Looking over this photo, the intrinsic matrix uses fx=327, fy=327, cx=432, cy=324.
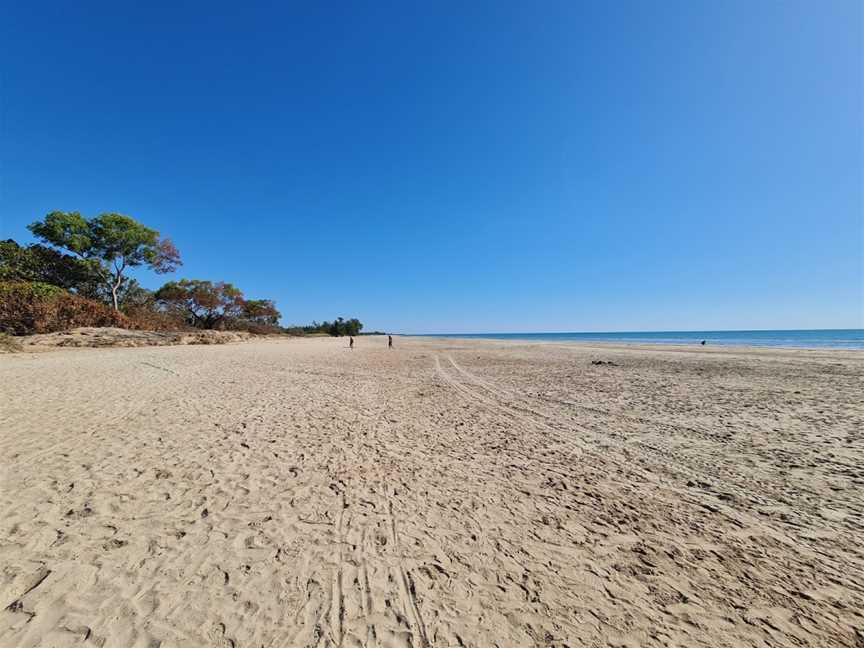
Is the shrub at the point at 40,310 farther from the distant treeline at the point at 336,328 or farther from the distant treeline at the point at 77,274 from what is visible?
the distant treeline at the point at 336,328

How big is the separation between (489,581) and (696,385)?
13.4 metres

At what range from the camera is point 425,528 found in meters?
3.83

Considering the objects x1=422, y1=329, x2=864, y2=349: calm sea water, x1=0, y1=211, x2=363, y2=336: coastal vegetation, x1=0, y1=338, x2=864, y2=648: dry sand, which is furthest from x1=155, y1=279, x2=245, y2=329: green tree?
x1=422, y1=329, x2=864, y2=349: calm sea water

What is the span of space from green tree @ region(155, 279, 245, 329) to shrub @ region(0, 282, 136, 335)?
2298cm

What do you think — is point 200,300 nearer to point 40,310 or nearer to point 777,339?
point 40,310

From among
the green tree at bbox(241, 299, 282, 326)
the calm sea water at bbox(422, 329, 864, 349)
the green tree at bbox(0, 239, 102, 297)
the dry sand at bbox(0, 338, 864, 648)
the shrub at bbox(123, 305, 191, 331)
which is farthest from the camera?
the green tree at bbox(241, 299, 282, 326)

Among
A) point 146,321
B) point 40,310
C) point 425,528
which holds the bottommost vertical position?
point 425,528

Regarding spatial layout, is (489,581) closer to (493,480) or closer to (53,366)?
(493,480)

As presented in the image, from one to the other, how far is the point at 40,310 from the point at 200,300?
90.1ft

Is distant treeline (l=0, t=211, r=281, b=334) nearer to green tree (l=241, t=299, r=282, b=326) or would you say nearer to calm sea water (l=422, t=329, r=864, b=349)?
green tree (l=241, t=299, r=282, b=326)

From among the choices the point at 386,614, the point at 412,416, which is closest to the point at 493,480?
the point at 386,614

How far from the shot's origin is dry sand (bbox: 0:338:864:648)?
2.59 metres

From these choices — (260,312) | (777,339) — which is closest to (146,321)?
(260,312)

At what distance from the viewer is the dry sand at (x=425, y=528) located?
259 cm
